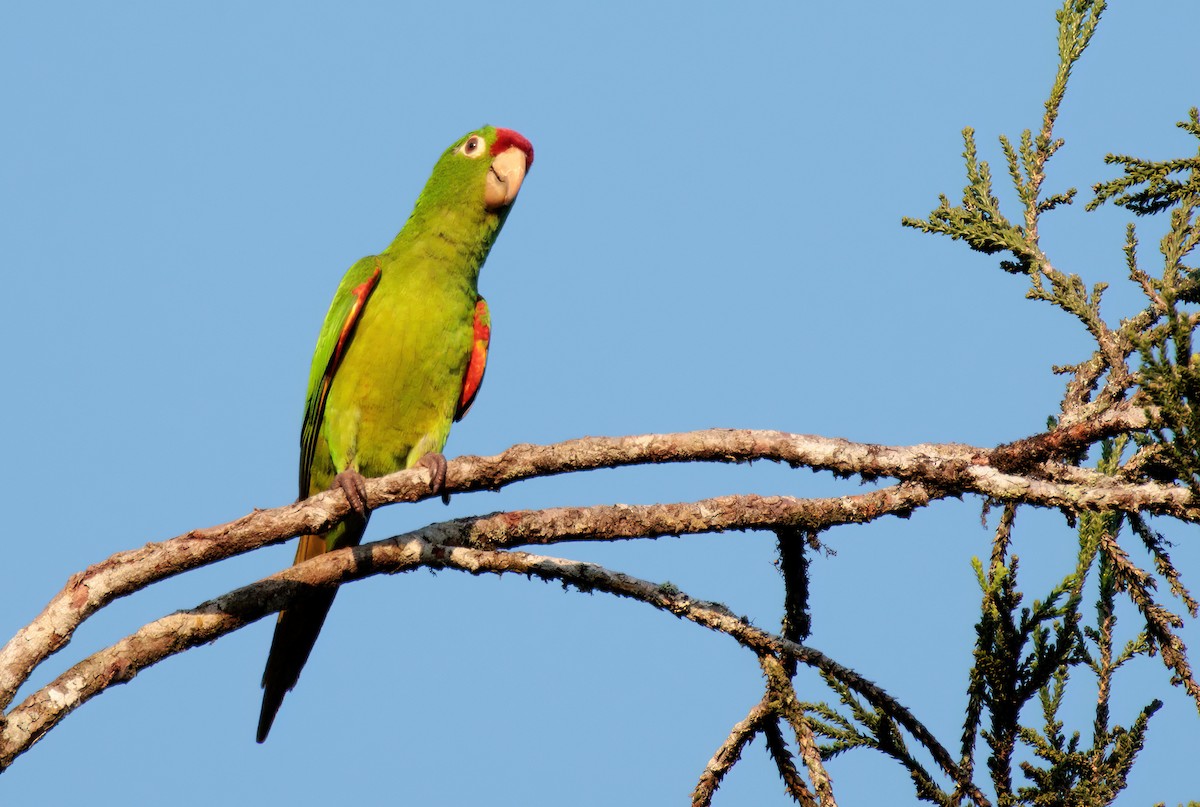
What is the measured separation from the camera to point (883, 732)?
350 centimetres

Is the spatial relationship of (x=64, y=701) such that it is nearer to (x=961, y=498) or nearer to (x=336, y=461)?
(x=336, y=461)

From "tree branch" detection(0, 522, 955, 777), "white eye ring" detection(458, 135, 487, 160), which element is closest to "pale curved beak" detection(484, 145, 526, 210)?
"white eye ring" detection(458, 135, 487, 160)

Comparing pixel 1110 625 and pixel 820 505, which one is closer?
pixel 820 505

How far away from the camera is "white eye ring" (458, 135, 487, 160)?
20.7 ft

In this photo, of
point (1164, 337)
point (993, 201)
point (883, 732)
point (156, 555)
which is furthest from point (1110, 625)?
point (156, 555)

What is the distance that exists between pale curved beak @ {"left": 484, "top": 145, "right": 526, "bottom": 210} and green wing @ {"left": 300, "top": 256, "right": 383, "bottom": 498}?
80 cm

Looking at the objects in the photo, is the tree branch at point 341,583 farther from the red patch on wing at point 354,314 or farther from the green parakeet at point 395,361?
the red patch on wing at point 354,314

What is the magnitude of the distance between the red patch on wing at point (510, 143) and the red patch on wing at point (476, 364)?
1.00 metres

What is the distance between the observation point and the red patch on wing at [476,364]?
608 cm

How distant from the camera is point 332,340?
573cm

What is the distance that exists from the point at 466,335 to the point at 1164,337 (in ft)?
13.1

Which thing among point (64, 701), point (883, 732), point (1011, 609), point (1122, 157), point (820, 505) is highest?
point (1122, 157)

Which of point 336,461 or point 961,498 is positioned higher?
point 336,461

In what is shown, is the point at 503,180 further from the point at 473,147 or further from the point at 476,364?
the point at 476,364
